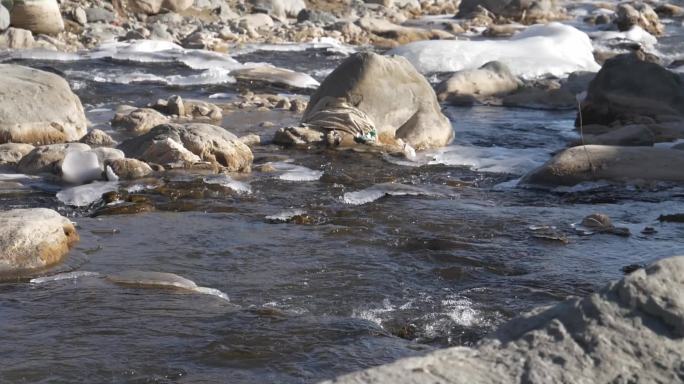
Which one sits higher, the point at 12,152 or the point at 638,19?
the point at 12,152

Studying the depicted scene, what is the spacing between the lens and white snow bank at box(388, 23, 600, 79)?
1688cm

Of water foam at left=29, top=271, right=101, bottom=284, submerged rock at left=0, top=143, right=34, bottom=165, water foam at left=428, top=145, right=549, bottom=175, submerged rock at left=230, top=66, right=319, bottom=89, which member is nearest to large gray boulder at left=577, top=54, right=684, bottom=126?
water foam at left=428, top=145, right=549, bottom=175

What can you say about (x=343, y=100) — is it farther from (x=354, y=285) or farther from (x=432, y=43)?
(x=432, y=43)

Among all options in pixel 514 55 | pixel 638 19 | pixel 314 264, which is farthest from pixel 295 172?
pixel 638 19

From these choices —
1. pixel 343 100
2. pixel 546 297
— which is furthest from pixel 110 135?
pixel 546 297

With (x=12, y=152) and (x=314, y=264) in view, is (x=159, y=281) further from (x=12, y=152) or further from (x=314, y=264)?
(x=12, y=152)

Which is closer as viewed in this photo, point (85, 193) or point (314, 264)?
point (314, 264)

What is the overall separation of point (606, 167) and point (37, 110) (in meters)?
5.41

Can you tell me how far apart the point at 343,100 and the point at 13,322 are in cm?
630

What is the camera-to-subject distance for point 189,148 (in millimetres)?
9391

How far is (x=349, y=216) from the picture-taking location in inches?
305

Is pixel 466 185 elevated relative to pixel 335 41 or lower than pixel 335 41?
elevated

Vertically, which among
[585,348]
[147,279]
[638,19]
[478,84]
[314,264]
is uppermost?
[585,348]

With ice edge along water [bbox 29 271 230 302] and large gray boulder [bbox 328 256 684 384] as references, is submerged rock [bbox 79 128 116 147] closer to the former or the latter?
ice edge along water [bbox 29 271 230 302]
